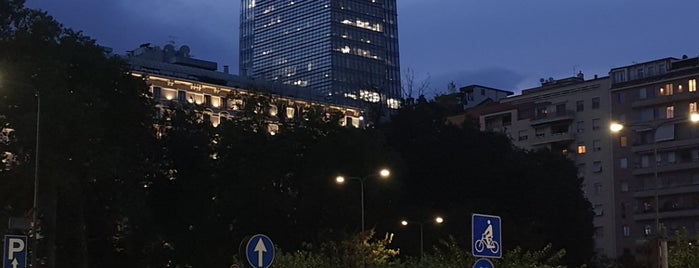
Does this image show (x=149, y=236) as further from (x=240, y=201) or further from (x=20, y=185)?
(x=20, y=185)

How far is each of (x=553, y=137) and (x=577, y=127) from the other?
238cm

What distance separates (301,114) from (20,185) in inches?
858

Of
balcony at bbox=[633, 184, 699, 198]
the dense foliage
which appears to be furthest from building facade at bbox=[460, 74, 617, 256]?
the dense foliage

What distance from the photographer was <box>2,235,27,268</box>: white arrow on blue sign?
71.9ft

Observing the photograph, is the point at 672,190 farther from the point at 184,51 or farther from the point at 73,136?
the point at 73,136

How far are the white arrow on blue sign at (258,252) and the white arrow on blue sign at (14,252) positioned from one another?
661 cm

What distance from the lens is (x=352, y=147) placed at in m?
65.6

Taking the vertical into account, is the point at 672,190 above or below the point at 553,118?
below

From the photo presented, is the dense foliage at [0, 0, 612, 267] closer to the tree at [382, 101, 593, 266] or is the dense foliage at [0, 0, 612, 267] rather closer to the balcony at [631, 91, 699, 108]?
the tree at [382, 101, 593, 266]

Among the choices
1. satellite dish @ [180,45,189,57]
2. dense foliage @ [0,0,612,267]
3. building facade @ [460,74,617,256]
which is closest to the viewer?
dense foliage @ [0,0,612,267]

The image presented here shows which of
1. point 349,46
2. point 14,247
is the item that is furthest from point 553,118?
point 14,247

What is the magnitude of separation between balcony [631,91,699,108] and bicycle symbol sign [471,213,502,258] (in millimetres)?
88565

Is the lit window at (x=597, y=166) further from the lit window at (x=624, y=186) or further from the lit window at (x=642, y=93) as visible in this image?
the lit window at (x=642, y=93)

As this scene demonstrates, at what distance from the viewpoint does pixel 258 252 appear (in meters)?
17.3
